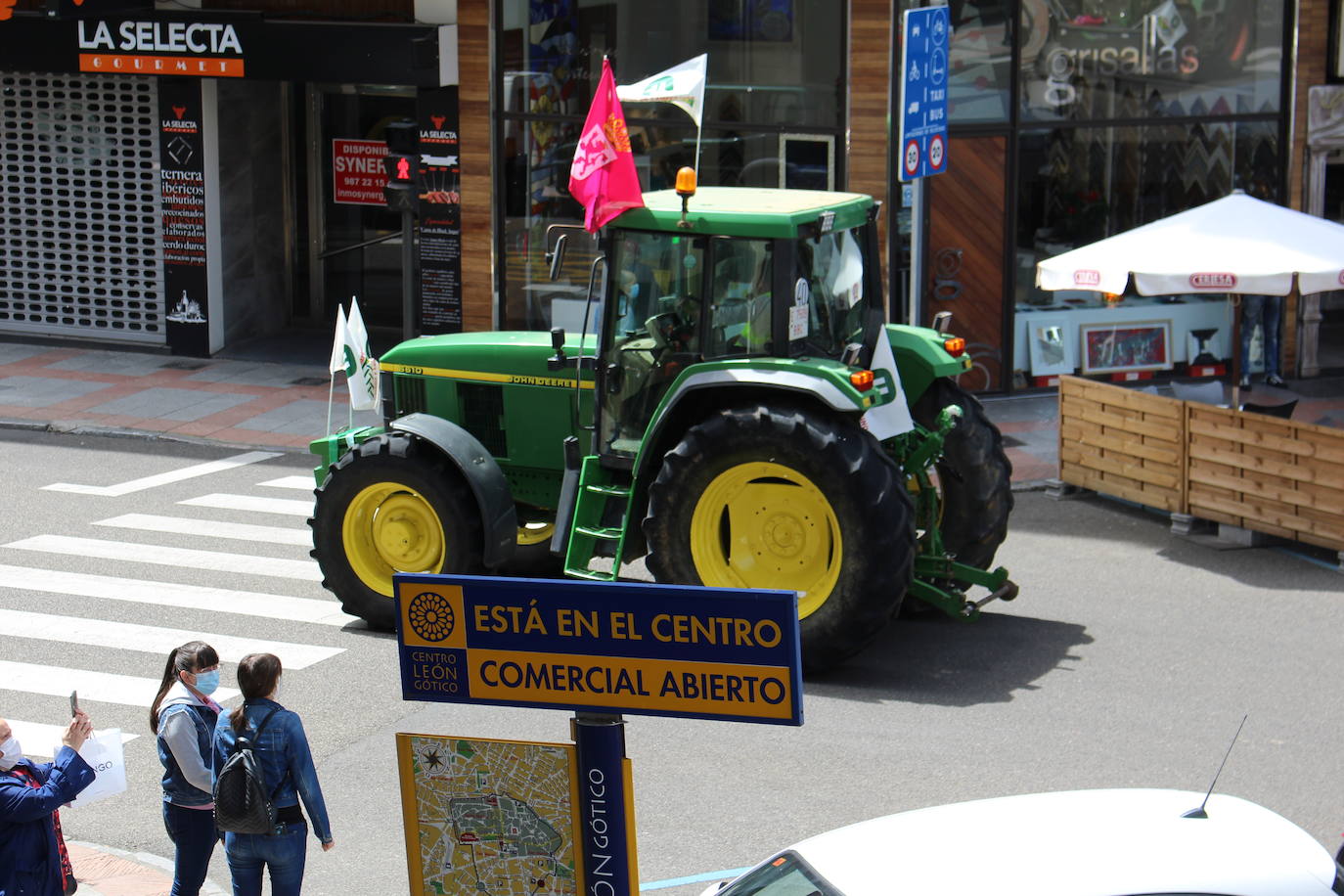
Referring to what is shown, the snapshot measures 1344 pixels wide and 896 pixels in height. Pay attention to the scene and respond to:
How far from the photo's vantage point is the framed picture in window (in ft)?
62.0

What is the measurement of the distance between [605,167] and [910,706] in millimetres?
3623

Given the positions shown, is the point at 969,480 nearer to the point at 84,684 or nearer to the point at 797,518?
the point at 797,518

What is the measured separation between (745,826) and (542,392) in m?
3.98

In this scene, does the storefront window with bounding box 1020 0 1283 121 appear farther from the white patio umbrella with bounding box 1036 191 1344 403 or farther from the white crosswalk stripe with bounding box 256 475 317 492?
the white crosswalk stripe with bounding box 256 475 317 492

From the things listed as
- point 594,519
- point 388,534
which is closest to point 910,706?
point 594,519

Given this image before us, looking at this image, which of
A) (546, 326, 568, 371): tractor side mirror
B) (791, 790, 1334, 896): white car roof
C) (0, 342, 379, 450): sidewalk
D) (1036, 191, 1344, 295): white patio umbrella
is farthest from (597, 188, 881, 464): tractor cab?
(0, 342, 379, 450): sidewalk

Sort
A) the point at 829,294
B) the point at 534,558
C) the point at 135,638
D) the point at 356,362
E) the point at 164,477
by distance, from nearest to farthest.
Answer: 1. the point at 829,294
2. the point at 135,638
3. the point at 356,362
4. the point at 534,558
5. the point at 164,477

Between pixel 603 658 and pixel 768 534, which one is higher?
pixel 603 658

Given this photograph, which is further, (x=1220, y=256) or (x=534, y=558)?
(x=1220, y=256)

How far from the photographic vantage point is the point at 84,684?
408 inches

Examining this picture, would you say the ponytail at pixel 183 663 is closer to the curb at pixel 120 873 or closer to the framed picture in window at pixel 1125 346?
the curb at pixel 120 873

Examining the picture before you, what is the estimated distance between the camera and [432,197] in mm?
19328

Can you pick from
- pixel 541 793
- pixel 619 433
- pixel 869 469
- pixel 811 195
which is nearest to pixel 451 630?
pixel 541 793

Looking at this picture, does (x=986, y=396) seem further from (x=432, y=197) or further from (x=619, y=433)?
(x=619, y=433)
